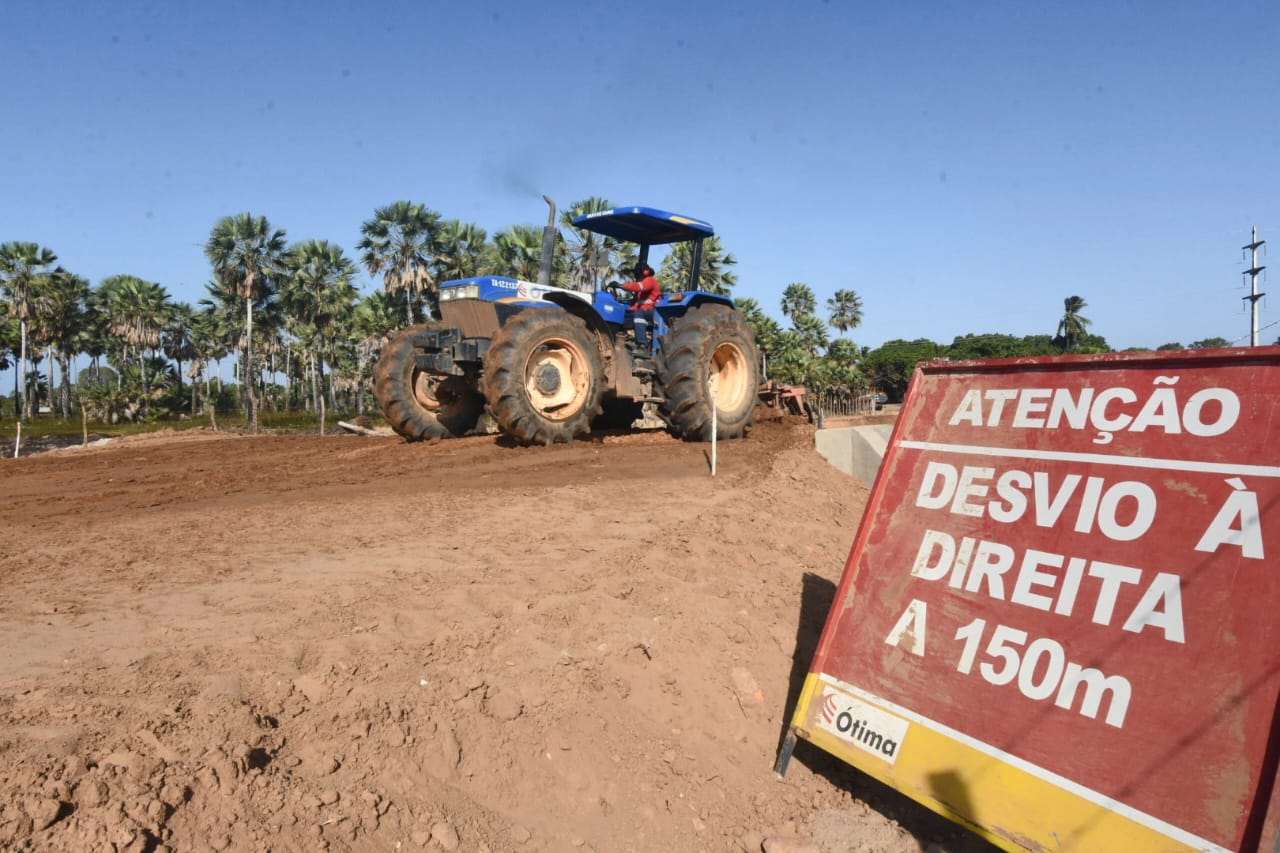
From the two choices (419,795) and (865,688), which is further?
(865,688)

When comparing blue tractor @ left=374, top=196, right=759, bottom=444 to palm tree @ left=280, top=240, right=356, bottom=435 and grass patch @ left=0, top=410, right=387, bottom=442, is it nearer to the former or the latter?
grass patch @ left=0, top=410, right=387, bottom=442

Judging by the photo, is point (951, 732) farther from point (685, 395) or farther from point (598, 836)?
point (685, 395)

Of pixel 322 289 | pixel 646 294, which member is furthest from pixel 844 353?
pixel 646 294

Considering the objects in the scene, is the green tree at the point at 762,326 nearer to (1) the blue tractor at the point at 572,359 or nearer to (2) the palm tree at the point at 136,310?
(1) the blue tractor at the point at 572,359

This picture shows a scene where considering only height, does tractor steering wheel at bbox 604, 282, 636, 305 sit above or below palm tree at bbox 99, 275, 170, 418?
below

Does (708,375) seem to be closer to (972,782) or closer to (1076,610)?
(1076,610)

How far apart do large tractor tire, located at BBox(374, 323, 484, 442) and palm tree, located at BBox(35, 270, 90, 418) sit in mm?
40760

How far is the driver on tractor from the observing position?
10586mm

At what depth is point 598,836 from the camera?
9.84 ft

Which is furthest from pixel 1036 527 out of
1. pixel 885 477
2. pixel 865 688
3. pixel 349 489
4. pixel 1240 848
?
pixel 349 489

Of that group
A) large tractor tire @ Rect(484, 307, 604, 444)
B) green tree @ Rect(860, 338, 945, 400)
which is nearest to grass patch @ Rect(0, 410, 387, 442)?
large tractor tire @ Rect(484, 307, 604, 444)

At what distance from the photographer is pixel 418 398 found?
11.0 meters

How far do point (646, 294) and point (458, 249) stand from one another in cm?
2257

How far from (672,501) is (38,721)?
4856 mm
